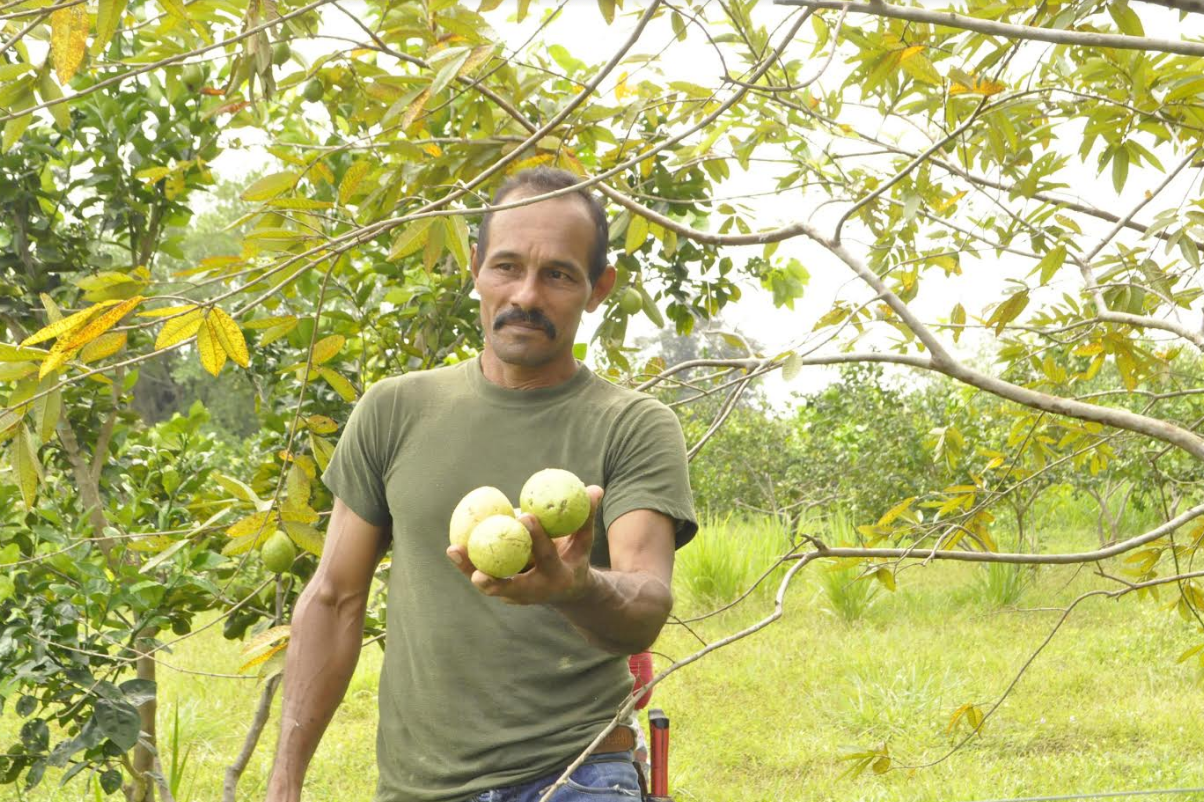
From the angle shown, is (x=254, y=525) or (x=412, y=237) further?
(x=254, y=525)

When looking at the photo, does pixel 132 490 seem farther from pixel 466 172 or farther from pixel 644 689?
pixel 644 689

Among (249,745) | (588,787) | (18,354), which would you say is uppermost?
(18,354)

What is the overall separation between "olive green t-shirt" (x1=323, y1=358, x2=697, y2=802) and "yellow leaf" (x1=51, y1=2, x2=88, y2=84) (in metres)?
0.70

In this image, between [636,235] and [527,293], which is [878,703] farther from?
[527,293]

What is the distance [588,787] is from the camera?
1867 millimetres

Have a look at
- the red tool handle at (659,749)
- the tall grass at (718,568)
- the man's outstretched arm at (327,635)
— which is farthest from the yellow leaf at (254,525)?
the tall grass at (718,568)

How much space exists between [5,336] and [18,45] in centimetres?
120

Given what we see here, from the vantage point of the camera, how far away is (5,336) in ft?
11.1

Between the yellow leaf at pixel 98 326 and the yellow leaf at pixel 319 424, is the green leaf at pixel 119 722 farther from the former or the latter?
the yellow leaf at pixel 98 326

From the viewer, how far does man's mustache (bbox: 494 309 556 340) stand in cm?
197

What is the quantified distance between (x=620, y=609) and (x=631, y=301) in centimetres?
149

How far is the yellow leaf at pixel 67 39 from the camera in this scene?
168 centimetres

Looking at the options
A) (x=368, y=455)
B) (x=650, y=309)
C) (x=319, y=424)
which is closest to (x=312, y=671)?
(x=368, y=455)

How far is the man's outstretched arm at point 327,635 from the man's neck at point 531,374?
0.35 meters
